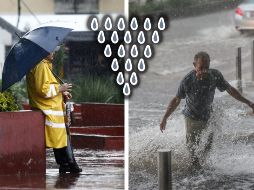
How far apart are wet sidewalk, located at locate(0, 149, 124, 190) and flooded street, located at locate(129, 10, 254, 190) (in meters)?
1.05

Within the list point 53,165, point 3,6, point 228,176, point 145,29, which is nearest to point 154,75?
point 145,29

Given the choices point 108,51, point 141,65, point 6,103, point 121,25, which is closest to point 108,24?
point 108,51

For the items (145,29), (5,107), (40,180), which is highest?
(145,29)

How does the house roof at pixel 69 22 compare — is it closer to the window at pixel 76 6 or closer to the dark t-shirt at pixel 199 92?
the window at pixel 76 6

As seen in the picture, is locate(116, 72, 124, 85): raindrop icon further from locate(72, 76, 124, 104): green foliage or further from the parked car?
locate(72, 76, 124, 104): green foliage

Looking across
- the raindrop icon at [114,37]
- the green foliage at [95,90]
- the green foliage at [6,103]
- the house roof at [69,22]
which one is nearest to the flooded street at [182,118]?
the raindrop icon at [114,37]

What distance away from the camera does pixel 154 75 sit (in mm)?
8703

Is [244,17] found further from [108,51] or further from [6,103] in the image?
[6,103]

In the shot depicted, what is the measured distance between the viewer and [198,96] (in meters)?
8.73

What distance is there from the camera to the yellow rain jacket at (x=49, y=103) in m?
10.3

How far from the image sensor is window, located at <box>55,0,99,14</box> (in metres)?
11.6

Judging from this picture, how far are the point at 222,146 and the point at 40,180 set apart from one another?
86.2 inches

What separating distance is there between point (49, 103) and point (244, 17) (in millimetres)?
2667

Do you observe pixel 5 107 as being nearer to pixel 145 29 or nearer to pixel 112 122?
pixel 145 29
